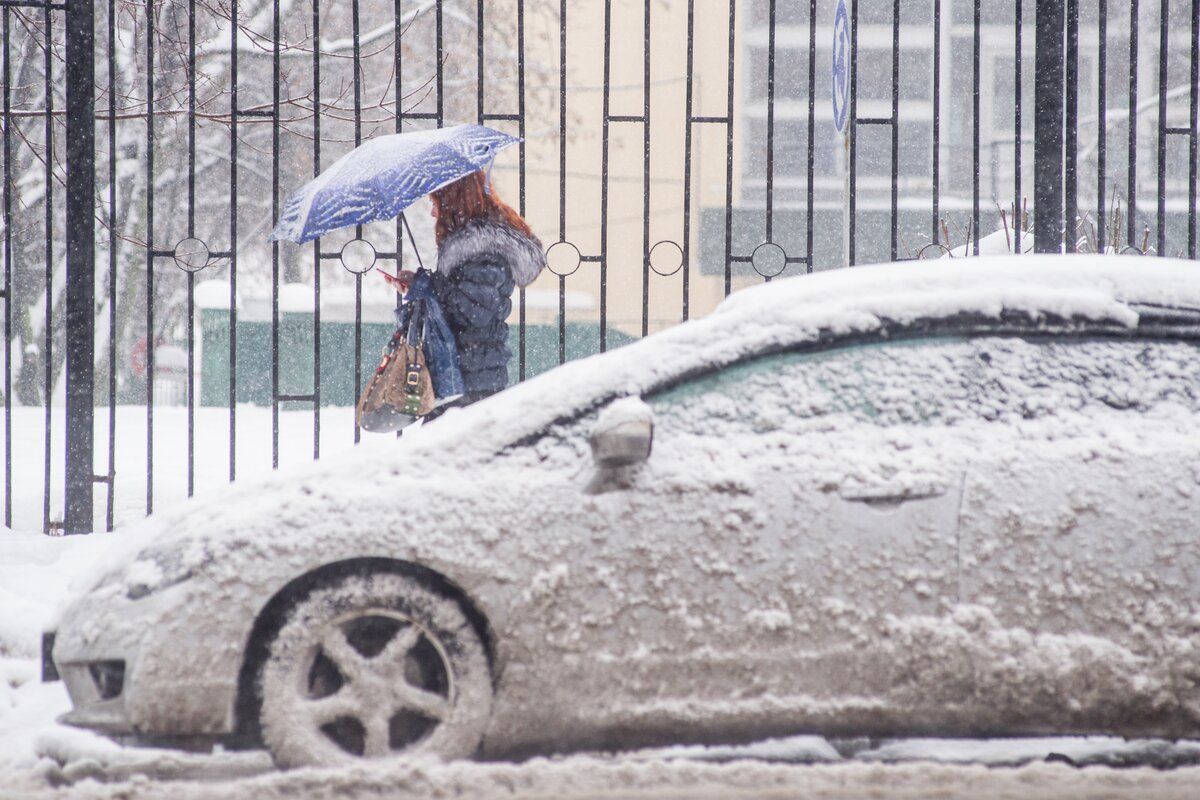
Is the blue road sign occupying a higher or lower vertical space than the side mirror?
higher

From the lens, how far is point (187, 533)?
3.57 meters

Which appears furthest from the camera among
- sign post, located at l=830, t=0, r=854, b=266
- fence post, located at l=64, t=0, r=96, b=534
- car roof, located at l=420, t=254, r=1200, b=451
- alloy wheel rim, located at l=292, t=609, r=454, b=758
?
fence post, located at l=64, t=0, r=96, b=534

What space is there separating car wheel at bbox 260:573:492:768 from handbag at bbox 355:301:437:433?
1793mm

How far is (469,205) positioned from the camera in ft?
17.6

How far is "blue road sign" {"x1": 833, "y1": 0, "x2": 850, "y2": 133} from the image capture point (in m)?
6.28

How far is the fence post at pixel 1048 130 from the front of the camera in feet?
20.3

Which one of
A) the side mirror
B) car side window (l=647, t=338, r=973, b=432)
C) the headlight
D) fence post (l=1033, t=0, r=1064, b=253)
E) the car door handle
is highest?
fence post (l=1033, t=0, r=1064, b=253)

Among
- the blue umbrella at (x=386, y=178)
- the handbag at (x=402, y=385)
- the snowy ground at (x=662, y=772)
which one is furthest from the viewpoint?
the handbag at (x=402, y=385)

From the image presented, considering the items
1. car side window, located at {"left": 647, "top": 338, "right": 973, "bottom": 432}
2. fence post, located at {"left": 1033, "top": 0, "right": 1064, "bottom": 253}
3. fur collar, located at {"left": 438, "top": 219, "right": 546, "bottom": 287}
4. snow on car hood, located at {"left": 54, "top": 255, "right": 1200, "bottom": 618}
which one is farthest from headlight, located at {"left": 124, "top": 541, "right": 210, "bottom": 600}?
fence post, located at {"left": 1033, "top": 0, "right": 1064, "bottom": 253}

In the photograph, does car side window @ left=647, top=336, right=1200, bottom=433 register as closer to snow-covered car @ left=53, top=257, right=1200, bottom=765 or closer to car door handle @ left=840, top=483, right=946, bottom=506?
snow-covered car @ left=53, top=257, right=1200, bottom=765

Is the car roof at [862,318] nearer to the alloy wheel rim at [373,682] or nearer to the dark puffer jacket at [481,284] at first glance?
the alloy wheel rim at [373,682]

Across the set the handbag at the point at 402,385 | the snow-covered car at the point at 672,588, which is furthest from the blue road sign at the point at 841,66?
the snow-covered car at the point at 672,588

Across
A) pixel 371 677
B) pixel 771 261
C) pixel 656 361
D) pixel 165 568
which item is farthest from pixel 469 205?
pixel 371 677

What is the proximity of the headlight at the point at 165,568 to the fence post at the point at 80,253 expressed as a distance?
10.2ft
